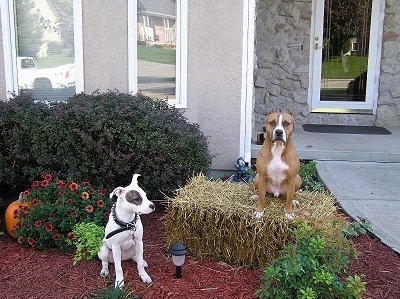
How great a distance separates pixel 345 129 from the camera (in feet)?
24.6

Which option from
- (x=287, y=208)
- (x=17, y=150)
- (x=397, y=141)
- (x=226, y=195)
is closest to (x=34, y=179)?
(x=17, y=150)

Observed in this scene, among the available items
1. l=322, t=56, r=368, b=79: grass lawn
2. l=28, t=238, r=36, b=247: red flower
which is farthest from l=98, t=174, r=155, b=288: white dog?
l=322, t=56, r=368, b=79: grass lawn

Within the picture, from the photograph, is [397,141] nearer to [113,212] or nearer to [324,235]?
[324,235]

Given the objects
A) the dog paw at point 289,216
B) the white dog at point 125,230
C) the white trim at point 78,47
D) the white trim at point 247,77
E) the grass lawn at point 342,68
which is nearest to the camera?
the white dog at point 125,230

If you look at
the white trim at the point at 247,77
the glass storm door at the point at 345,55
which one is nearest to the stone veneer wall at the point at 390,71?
the glass storm door at the point at 345,55

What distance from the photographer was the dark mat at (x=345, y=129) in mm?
7234

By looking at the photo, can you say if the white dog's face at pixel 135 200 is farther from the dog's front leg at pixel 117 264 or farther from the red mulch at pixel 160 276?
the red mulch at pixel 160 276

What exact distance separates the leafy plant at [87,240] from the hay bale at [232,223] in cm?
55

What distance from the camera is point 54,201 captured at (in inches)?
161

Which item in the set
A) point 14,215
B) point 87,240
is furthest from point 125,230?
point 14,215

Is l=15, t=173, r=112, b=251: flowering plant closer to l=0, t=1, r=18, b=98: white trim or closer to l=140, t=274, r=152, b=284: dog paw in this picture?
l=140, t=274, r=152, b=284: dog paw

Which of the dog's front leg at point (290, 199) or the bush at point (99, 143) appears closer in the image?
the dog's front leg at point (290, 199)

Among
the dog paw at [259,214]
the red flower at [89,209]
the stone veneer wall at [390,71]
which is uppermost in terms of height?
the stone veneer wall at [390,71]

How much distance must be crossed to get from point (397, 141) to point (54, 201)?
15.1 ft
